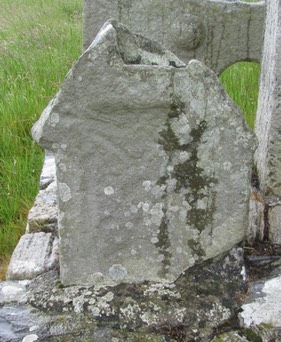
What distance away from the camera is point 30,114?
12.5ft

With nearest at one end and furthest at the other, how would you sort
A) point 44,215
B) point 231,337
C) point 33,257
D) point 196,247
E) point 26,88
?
point 231,337 < point 196,247 < point 33,257 < point 44,215 < point 26,88

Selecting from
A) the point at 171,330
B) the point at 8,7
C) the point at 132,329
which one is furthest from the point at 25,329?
the point at 8,7

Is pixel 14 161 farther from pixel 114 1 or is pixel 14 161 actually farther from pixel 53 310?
pixel 53 310

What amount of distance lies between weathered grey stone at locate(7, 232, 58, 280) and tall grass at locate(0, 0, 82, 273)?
0.49 meters

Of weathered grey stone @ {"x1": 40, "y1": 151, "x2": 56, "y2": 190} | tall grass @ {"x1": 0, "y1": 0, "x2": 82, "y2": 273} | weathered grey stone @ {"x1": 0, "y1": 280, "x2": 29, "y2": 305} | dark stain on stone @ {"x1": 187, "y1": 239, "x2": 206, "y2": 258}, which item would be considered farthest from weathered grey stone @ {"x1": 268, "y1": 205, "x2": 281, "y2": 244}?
tall grass @ {"x1": 0, "y1": 0, "x2": 82, "y2": 273}

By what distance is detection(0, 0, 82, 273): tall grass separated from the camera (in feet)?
10.0

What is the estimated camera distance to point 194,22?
113 inches

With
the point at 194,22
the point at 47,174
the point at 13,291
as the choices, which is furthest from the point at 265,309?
the point at 194,22

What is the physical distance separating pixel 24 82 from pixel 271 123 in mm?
2585

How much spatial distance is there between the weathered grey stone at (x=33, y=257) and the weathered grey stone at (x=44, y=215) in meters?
0.05

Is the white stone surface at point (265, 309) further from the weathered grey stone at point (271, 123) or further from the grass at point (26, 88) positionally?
the grass at point (26, 88)

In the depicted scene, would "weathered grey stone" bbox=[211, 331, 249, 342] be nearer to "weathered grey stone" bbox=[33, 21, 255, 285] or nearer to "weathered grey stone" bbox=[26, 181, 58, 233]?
"weathered grey stone" bbox=[33, 21, 255, 285]

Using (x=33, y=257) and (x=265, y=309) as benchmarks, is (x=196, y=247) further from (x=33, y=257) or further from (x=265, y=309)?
(x=33, y=257)

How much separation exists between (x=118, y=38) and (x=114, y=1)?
1.17 meters
